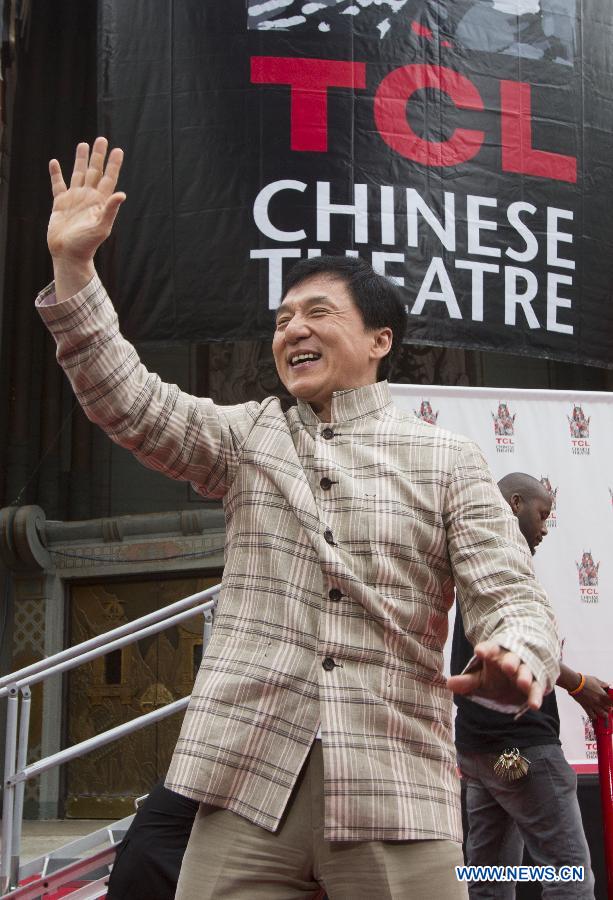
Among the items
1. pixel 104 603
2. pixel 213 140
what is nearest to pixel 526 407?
pixel 213 140

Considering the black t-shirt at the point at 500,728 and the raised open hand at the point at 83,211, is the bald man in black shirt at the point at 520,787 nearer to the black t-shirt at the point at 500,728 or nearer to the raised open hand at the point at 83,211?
the black t-shirt at the point at 500,728

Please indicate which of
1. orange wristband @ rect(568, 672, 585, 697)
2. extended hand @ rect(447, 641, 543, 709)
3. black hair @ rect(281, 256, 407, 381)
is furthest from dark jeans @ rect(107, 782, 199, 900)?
extended hand @ rect(447, 641, 543, 709)

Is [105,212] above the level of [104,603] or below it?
above

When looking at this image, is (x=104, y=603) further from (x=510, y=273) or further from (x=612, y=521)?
(x=612, y=521)

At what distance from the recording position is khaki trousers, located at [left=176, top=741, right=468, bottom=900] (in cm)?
170

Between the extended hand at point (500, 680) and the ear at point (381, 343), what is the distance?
2.53 feet

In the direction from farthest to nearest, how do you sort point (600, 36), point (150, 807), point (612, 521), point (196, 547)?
point (196, 547), point (600, 36), point (612, 521), point (150, 807)

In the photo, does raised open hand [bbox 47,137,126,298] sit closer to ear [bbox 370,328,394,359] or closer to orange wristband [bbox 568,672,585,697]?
ear [bbox 370,328,394,359]

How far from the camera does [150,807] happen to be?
130 inches

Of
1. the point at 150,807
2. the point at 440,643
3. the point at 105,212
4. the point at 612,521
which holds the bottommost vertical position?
the point at 150,807

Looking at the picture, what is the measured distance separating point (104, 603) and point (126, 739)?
141 centimetres

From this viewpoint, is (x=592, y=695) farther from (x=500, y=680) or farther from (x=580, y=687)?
(x=500, y=680)

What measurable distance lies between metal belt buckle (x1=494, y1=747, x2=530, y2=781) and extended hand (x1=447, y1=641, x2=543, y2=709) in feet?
7.40

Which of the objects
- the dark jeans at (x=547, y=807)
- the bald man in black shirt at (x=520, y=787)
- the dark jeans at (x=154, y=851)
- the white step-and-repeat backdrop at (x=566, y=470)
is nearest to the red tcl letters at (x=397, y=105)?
the white step-and-repeat backdrop at (x=566, y=470)
